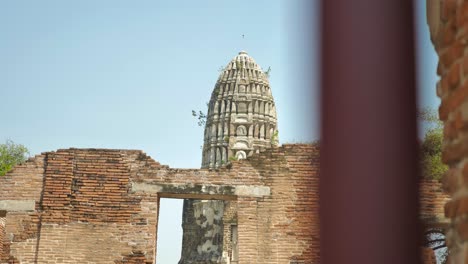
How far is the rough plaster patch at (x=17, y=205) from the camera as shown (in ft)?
39.4

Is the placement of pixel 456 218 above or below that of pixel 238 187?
below

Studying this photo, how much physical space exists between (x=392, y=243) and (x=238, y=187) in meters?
9.93

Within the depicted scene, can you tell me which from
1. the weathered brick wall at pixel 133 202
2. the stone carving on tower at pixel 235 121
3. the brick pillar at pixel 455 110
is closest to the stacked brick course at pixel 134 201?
the weathered brick wall at pixel 133 202

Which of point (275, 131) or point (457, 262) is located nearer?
point (457, 262)

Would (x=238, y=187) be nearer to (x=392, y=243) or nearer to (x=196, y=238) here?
(x=392, y=243)

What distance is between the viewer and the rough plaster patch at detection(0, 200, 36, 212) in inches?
472

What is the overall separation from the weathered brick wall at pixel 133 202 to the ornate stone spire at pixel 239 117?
602 inches

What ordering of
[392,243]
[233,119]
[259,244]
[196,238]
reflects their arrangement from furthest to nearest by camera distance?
[233,119] < [196,238] < [259,244] < [392,243]

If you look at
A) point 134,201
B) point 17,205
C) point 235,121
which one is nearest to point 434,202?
point 134,201

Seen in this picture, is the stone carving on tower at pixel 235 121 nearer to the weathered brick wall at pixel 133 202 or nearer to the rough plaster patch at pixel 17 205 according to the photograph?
the weathered brick wall at pixel 133 202

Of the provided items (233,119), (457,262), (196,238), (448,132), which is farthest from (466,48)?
(233,119)

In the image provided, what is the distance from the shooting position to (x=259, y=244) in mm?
12031

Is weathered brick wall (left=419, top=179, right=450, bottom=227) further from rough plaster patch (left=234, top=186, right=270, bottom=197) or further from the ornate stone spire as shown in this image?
the ornate stone spire

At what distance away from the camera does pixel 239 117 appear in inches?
1120
